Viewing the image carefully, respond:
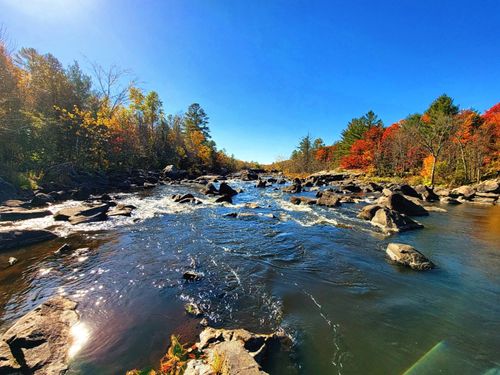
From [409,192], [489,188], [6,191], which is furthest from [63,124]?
[489,188]

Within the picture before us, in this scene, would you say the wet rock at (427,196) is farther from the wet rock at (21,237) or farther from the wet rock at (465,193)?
the wet rock at (21,237)

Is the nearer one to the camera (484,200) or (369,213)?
(369,213)

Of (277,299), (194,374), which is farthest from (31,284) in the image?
(277,299)

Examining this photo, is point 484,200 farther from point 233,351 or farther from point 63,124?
point 63,124

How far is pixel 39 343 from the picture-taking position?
387 centimetres

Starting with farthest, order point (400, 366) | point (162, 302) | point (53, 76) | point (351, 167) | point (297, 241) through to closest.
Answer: point (351, 167) < point (53, 76) < point (297, 241) < point (162, 302) < point (400, 366)

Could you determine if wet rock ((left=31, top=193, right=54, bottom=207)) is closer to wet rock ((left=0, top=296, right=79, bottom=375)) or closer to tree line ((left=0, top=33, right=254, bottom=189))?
tree line ((left=0, top=33, right=254, bottom=189))

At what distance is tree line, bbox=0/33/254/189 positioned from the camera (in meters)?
20.0

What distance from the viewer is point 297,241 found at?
985 centimetres

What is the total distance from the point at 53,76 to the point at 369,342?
3648 cm

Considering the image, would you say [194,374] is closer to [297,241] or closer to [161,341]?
[161,341]

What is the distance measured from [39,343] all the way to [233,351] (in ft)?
11.4

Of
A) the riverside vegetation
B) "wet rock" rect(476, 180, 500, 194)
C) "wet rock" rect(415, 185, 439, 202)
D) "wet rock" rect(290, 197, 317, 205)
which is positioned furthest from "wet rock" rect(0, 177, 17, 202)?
"wet rock" rect(476, 180, 500, 194)

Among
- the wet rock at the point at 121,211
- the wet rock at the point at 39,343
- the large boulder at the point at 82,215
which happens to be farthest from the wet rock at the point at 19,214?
the wet rock at the point at 39,343
